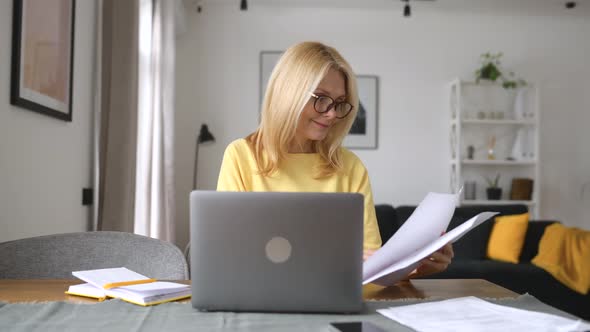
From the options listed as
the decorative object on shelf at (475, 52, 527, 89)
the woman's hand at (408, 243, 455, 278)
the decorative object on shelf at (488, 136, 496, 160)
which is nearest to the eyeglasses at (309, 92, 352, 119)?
the woman's hand at (408, 243, 455, 278)

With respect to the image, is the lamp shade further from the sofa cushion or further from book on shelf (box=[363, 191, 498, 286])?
book on shelf (box=[363, 191, 498, 286])

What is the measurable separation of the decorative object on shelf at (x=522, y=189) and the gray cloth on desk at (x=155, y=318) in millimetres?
4127

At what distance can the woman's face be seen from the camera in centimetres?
156

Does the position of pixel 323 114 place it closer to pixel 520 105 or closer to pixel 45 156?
pixel 45 156

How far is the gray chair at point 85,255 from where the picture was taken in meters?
1.36

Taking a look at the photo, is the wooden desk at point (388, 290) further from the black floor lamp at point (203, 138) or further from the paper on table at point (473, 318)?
the black floor lamp at point (203, 138)

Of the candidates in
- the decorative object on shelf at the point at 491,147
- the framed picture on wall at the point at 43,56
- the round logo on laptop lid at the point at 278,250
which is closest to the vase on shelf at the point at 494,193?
the decorative object on shelf at the point at 491,147

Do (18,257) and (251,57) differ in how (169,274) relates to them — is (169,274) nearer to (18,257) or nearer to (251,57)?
(18,257)

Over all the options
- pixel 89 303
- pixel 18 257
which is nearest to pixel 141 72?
pixel 18 257

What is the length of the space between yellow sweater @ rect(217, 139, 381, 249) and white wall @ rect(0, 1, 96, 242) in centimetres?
70

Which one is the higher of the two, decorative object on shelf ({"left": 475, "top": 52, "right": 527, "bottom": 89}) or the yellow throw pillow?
decorative object on shelf ({"left": 475, "top": 52, "right": 527, "bottom": 89})

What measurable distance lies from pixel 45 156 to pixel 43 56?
370 millimetres

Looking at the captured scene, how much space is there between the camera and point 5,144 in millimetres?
1698

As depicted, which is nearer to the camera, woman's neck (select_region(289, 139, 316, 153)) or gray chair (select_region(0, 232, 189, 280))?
gray chair (select_region(0, 232, 189, 280))
